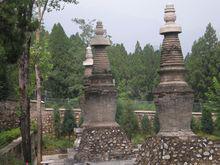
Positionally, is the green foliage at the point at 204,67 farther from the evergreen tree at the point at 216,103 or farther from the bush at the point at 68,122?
the bush at the point at 68,122

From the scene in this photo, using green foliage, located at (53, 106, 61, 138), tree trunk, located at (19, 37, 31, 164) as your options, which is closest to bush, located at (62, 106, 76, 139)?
green foliage, located at (53, 106, 61, 138)

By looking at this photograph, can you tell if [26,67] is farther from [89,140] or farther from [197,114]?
[197,114]

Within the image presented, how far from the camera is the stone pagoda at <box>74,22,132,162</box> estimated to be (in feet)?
48.5

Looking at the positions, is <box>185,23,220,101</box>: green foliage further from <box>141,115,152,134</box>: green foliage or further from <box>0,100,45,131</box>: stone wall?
<box>0,100,45,131</box>: stone wall

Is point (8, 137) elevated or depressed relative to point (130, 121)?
elevated

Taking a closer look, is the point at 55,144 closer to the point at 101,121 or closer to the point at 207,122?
the point at 207,122

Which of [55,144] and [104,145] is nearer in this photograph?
[104,145]

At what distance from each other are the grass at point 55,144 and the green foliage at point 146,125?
563 cm

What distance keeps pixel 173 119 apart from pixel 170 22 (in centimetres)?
216

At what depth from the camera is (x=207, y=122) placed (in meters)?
37.2

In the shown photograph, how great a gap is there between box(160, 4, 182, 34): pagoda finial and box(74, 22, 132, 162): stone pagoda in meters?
4.09

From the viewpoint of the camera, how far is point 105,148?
14812 millimetres

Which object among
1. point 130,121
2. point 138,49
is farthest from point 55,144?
point 138,49

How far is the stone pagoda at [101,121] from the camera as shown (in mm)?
14773
